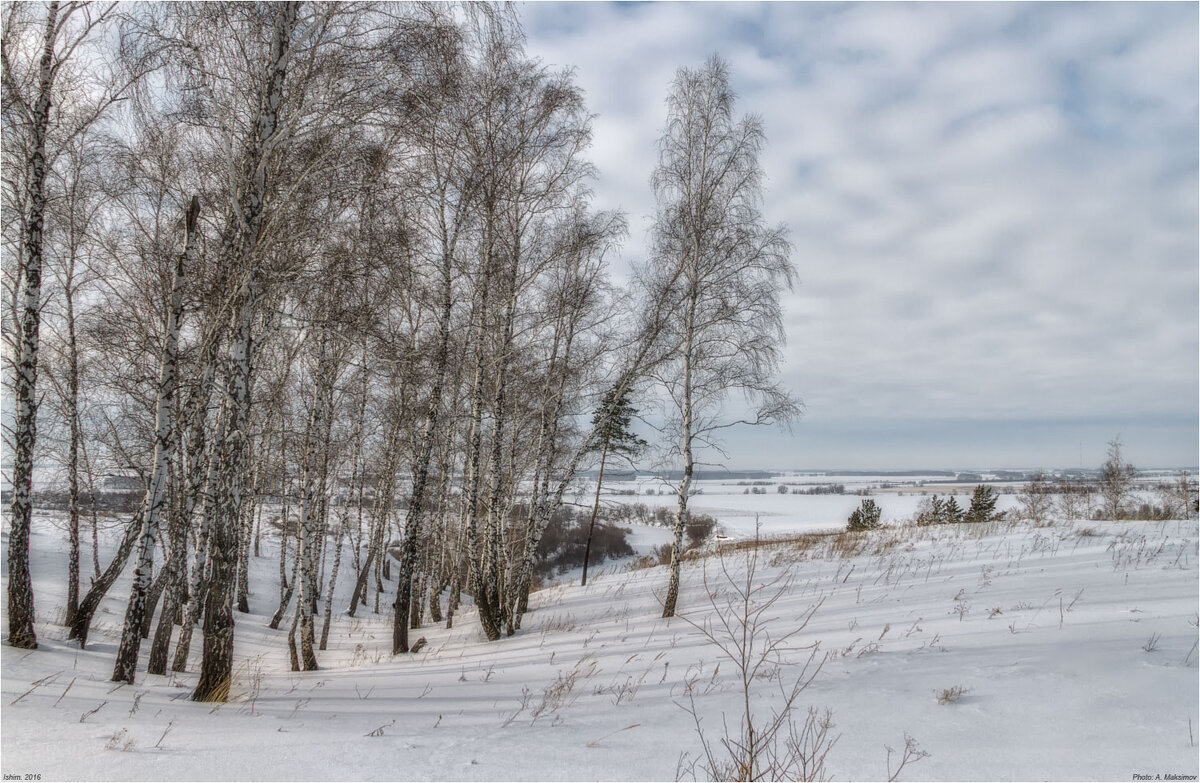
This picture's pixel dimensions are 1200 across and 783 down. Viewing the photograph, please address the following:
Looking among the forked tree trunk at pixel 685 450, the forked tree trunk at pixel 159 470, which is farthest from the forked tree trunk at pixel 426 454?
the forked tree trunk at pixel 685 450

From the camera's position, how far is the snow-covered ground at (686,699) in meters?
3.11

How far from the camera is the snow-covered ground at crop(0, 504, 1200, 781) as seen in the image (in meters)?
3.11

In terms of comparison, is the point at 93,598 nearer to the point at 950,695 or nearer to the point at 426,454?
the point at 426,454

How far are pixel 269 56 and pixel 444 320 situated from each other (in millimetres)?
3994

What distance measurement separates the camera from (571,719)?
14.1ft

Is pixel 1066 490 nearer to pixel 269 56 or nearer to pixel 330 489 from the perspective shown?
pixel 330 489

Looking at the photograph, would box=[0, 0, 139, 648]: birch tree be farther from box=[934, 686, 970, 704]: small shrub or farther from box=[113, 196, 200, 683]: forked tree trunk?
box=[934, 686, 970, 704]: small shrub

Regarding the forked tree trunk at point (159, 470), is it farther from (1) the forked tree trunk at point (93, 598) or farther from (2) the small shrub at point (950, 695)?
(2) the small shrub at point (950, 695)

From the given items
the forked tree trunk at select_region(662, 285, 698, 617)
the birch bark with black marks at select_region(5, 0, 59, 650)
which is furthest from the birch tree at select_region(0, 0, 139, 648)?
the forked tree trunk at select_region(662, 285, 698, 617)

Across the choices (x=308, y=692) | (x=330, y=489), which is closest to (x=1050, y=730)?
(x=308, y=692)

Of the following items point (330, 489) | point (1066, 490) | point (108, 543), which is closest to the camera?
point (330, 489)

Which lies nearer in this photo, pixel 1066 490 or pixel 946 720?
pixel 946 720

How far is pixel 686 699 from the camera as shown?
4.68 meters

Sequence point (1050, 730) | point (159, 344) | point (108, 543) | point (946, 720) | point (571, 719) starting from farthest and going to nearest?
point (108, 543), point (159, 344), point (571, 719), point (946, 720), point (1050, 730)
